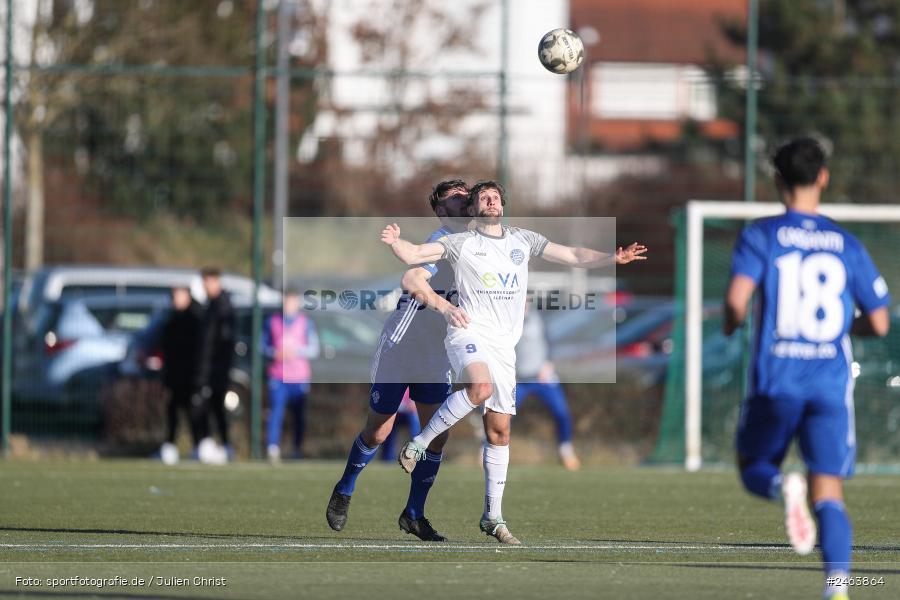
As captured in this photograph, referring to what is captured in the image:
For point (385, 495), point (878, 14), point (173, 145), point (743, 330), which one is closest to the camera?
point (385, 495)

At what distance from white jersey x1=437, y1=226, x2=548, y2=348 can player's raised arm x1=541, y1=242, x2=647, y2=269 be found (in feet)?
0.81

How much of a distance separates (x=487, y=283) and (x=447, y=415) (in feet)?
2.60

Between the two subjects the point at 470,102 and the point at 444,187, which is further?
the point at 470,102

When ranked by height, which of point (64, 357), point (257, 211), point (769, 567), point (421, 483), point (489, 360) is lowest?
point (769, 567)

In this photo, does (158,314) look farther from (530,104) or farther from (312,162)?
(530,104)

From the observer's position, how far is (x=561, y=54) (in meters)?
12.6

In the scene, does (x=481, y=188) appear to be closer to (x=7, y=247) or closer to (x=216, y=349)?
(x=216, y=349)

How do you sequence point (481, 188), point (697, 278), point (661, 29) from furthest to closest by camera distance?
point (661, 29) < point (697, 278) < point (481, 188)

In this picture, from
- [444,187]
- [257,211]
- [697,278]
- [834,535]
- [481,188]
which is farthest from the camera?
[257,211]

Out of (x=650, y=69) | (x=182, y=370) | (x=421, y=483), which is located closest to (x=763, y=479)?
(x=421, y=483)

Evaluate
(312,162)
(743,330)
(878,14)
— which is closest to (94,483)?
(312,162)

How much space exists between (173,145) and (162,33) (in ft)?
15.7

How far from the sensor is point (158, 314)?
1914 centimetres

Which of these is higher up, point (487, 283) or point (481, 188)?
point (481, 188)
